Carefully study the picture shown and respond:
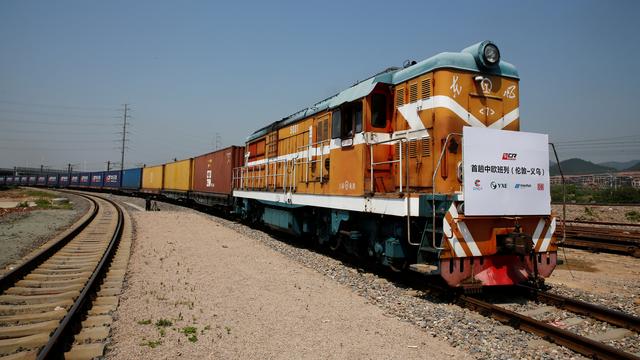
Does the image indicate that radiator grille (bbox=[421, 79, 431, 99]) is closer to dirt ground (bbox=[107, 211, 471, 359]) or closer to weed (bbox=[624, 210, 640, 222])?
dirt ground (bbox=[107, 211, 471, 359])

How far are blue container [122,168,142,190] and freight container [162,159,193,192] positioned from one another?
8229mm

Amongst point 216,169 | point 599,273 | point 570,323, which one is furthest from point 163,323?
point 216,169

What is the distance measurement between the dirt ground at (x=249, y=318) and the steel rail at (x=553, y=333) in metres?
1.13

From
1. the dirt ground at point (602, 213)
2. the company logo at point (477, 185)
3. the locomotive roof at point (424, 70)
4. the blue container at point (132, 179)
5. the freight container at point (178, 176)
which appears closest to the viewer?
the company logo at point (477, 185)

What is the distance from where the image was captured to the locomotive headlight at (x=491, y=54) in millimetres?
6820

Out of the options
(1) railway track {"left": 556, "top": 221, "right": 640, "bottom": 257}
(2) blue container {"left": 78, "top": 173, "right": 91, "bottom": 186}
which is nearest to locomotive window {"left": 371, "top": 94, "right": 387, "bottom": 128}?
(1) railway track {"left": 556, "top": 221, "right": 640, "bottom": 257}

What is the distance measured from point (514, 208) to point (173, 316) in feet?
16.5

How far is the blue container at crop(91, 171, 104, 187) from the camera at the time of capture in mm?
49459

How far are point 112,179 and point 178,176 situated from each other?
2233 centimetres

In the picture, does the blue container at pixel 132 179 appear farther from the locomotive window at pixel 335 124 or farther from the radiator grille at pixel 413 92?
the radiator grille at pixel 413 92

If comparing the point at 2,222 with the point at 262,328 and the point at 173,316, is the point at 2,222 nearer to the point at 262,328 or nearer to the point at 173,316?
the point at 173,316

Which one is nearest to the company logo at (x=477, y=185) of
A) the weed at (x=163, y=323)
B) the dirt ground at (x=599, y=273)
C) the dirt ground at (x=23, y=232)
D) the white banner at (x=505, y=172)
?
the white banner at (x=505, y=172)

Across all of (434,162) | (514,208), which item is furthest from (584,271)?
(434,162)

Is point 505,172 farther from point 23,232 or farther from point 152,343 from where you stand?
point 23,232
